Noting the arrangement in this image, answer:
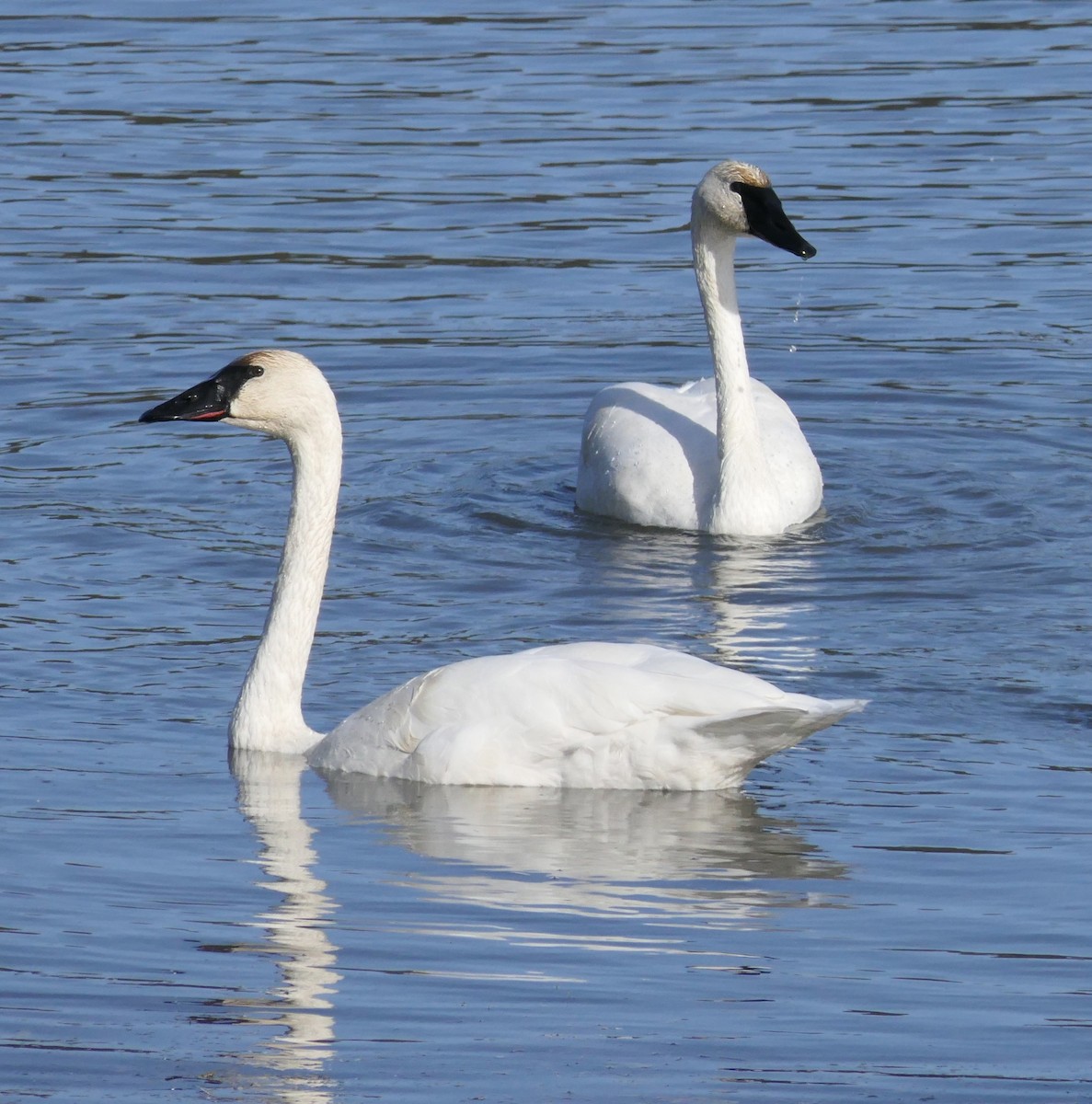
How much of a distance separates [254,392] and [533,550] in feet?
9.11

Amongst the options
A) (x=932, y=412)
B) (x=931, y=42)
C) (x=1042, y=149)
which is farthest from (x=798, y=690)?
(x=931, y=42)

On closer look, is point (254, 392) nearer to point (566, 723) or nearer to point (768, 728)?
point (566, 723)

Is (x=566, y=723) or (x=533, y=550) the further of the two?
(x=533, y=550)

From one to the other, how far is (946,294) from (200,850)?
886 centimetres

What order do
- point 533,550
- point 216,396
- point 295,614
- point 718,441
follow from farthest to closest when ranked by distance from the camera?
point 718,441
point 533,550
point 295,614
point 216,396

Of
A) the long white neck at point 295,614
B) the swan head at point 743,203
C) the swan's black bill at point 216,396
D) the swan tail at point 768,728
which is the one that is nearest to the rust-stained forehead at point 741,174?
the swan head at point 743,203

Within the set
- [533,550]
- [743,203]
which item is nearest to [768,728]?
[533,550]

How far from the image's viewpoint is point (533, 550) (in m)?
11.2

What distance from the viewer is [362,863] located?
7.27m

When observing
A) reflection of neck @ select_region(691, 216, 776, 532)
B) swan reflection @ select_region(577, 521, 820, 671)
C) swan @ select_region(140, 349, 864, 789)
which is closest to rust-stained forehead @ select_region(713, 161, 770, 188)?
reflection of neck @ select_region(691, 216, 776, 532)

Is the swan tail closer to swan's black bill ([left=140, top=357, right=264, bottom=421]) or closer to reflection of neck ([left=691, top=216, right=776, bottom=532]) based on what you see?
swan's black bill ([left=140, top=357, right=264, bottom=421])

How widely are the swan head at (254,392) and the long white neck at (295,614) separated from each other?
0.53 feet

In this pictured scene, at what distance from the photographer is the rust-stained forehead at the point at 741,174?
11.9 m

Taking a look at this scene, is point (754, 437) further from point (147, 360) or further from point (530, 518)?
point (147, 360)
